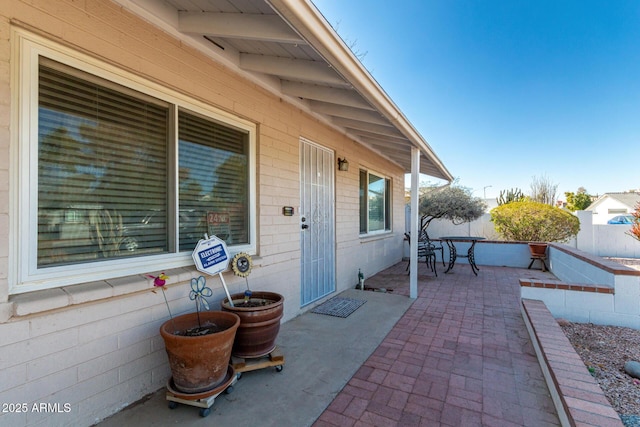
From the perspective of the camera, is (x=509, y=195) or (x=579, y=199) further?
(x=579, y=199)

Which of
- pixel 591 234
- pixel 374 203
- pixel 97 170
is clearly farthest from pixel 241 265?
pixel 591 234

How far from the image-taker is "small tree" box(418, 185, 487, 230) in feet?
28.2

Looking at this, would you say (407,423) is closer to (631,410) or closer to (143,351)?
(631,410)

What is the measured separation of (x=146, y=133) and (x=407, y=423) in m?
2.65

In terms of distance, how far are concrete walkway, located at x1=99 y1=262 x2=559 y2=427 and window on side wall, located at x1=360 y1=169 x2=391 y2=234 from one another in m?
2.48

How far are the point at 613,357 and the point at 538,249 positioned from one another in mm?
5170

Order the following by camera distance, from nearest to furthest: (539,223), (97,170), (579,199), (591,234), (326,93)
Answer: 1. (97,170)
2. (326,93)
3. (539,223)
4. (591,234)
5. (579,199)

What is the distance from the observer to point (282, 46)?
100 inches

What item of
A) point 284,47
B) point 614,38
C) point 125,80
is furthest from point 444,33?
point 125,80

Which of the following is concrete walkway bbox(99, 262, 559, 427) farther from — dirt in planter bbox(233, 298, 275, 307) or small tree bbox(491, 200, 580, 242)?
small tree bbox(491, 200, 580, 242)

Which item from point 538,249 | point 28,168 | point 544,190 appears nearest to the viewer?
point 28,168

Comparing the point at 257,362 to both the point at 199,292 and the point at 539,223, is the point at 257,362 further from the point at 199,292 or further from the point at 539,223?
the point at 539,223

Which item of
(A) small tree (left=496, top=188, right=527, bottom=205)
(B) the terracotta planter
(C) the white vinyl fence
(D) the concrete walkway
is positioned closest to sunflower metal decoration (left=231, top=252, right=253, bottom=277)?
(D) the concrete walkway

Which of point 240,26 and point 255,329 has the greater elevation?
point 240,26
